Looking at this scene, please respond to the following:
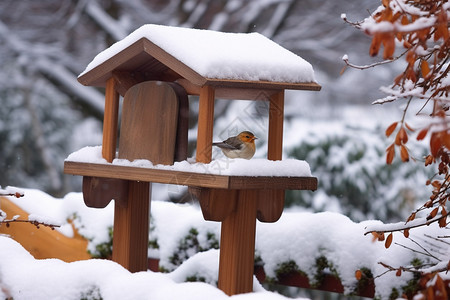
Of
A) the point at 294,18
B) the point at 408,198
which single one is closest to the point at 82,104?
the point at 294,18

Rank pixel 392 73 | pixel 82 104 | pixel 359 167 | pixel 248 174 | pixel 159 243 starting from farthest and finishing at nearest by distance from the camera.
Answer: pixel 82 104
pixel 392 73
pixel 359 167
pixel 159 243
pixel 248 174

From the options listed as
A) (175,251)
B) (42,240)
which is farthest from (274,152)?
(42,240)

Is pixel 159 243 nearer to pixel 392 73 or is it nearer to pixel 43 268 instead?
pixel 43 268

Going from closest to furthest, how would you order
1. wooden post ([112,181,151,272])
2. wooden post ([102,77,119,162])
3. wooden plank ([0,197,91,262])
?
wooden post ([102,77,119,162]) < wooden post ([112,181,151,272]) < wooden plank ([0,197,91,262])

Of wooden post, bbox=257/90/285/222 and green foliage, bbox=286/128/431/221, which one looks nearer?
wooden post, bbox=257/90/285/222

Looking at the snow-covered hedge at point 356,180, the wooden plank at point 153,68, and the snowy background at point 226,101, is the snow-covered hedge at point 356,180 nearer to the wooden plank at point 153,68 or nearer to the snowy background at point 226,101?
the snowy background at point 226,101

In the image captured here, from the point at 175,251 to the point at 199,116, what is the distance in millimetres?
1165

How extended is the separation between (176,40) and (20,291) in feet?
3.14

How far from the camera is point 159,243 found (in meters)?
3.12

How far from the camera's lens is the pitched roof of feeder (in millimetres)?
2035

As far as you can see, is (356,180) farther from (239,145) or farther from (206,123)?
(206,123)

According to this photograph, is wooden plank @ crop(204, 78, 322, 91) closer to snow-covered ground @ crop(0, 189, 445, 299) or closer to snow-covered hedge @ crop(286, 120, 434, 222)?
snow-covered ground @ crop(0, 189, 445, 299)

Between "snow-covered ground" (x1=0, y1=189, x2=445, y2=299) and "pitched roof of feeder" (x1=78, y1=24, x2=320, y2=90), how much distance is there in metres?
0.64

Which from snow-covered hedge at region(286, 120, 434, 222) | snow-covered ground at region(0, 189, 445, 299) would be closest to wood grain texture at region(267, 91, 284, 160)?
snow-covered ground at region(0, 189, 445, 299)
